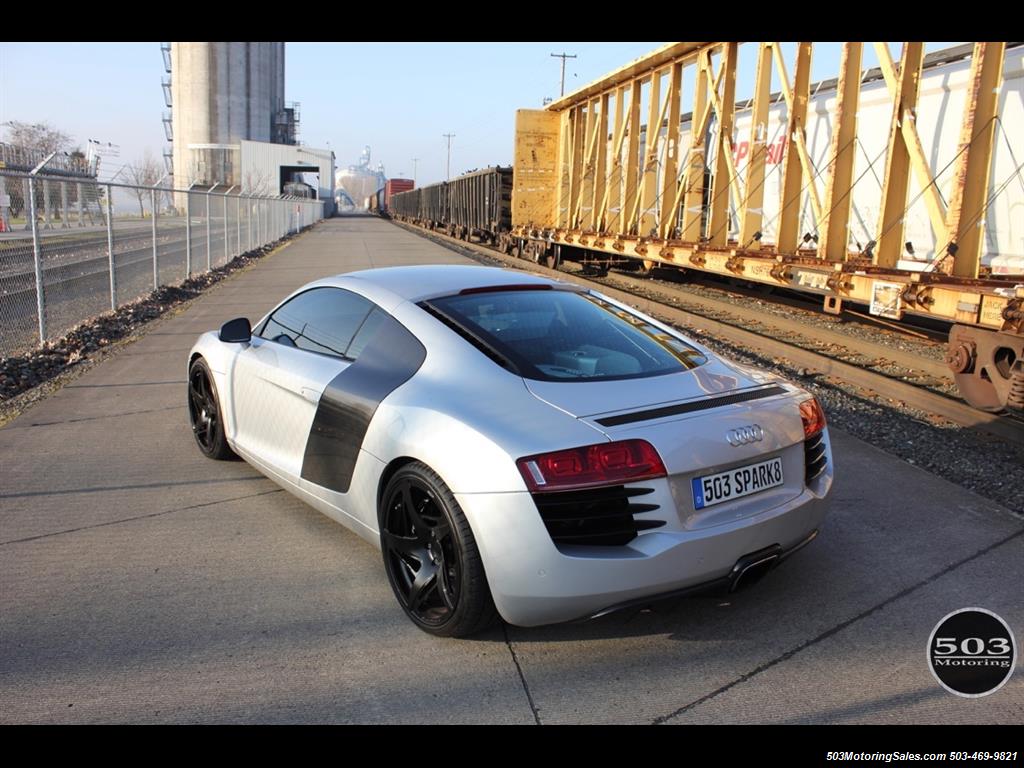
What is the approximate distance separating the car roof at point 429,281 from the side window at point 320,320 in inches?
3.2

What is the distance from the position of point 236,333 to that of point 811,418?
3.11 m

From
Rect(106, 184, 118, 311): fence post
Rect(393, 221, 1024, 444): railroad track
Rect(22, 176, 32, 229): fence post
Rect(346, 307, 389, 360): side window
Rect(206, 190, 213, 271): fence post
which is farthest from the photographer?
Rect(206, 190, 213, 271): fence post

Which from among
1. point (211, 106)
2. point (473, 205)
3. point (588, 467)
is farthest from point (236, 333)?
point (211, 106)

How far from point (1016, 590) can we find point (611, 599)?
2.00 m

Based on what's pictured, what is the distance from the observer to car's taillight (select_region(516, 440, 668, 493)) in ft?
9.24

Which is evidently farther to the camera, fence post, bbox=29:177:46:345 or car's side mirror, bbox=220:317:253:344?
fence post, bbox=29:177:46:345

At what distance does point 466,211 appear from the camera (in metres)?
33.6

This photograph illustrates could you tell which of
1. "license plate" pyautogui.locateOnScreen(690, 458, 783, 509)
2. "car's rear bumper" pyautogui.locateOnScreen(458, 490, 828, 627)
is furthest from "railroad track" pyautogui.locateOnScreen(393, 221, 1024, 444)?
"car's rear bumper" pyautogui.locateOnScreen(458, 490, 828, 627)

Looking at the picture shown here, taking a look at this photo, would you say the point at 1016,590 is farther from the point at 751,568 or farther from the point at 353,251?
the point at 353,251

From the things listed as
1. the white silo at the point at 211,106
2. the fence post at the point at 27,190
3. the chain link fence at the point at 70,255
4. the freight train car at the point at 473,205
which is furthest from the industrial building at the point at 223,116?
the fence post at the point at 27,190

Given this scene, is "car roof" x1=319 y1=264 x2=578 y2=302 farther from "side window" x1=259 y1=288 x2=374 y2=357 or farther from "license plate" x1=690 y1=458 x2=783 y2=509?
"license plate" x1=690 y1=458 x2=783 y2=509

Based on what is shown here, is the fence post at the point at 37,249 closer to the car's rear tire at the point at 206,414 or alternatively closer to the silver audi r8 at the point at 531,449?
the car's rear tire at the point at 206,414

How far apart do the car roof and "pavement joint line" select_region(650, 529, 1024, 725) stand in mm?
2080
